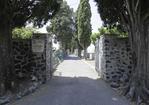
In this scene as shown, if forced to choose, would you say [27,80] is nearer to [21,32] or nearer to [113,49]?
[113,49]

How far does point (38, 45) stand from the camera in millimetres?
15664

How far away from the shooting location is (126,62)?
16.3 meters

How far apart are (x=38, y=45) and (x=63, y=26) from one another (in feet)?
133

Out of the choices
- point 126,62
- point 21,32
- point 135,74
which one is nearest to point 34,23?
point 126,62

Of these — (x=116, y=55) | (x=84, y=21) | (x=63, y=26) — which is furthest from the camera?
(x=63, y=26)

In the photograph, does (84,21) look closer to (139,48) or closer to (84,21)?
(84,21)

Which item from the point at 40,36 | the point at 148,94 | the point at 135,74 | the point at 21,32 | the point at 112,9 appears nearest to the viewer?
the point at 148,94

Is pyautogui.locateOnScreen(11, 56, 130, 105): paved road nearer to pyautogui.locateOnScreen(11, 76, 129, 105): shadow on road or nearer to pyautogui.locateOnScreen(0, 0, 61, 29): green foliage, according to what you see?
pyautogui.locateOnScreen(11, 76, 129, 105): shadow on road

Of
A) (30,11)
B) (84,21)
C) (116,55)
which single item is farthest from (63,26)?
(30,11)

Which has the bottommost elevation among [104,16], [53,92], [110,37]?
[53,92]

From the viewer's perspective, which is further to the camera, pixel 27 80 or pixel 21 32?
pixel 21 32

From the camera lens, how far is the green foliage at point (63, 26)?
183 feet

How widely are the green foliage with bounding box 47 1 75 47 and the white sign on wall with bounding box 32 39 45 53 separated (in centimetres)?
3856

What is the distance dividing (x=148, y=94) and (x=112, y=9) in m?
4.81
